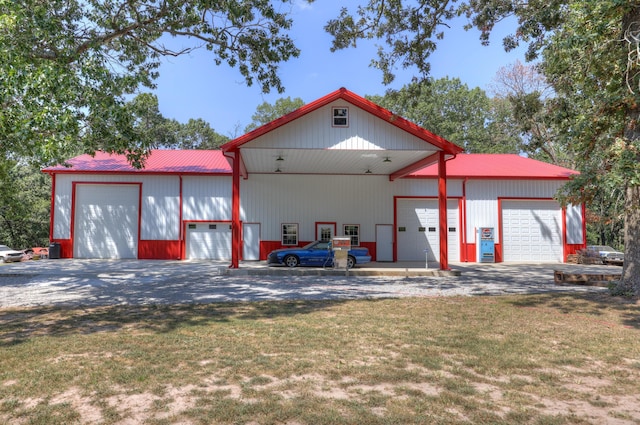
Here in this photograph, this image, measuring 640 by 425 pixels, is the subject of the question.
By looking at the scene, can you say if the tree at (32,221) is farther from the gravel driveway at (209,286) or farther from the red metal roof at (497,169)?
the red metal roof at (497,169)

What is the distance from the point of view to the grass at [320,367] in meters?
3.23

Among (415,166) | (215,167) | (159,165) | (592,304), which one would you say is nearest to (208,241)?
(215,167)

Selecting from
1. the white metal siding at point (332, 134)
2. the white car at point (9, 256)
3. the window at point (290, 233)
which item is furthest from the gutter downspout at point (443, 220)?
the white car at point (9, 256)

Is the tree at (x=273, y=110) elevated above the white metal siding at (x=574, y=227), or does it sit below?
above

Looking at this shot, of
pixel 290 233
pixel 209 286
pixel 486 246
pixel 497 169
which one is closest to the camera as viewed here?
pixel 209 286

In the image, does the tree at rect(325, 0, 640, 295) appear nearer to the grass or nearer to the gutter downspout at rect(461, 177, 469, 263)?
the grass

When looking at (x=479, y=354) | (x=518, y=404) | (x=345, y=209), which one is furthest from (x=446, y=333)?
(x=345, y=209)

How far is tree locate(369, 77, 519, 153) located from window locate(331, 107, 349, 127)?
2440 cm

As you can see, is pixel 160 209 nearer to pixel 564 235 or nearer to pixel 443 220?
pixel 443 220

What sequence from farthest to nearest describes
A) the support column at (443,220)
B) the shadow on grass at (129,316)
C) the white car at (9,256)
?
the white car at (9,256) < the support column at (443,220) < the shadow on grass at (129,316)

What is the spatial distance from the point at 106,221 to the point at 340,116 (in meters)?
13.1

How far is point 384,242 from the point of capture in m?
19.5

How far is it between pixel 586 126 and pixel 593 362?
6.22 m

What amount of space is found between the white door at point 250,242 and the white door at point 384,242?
19.9ft
